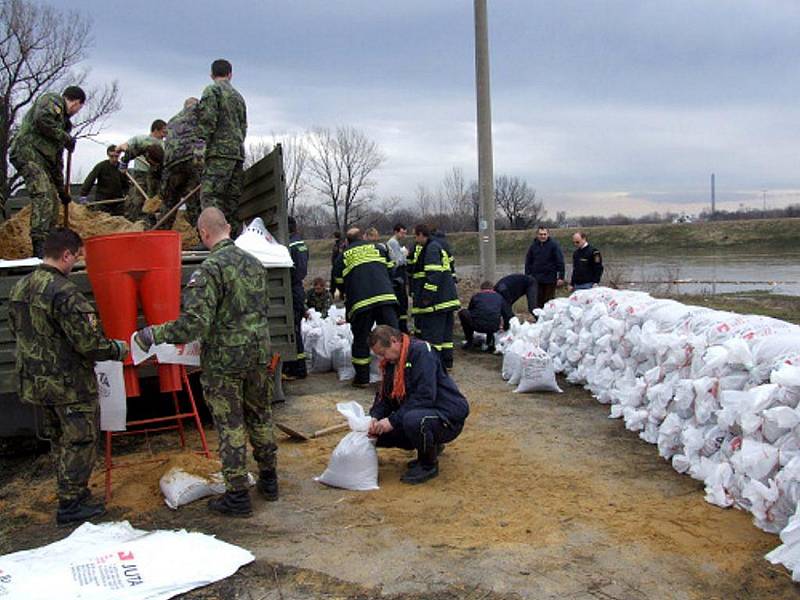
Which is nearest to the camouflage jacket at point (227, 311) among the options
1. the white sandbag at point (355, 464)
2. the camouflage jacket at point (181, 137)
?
the white sandbag at point (355, 464)

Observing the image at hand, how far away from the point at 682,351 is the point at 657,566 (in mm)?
2067

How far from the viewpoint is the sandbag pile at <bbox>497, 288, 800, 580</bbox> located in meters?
3.75

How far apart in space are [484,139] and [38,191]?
6639 mm

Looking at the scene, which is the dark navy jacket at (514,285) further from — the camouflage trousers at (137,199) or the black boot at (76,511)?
the black boot at (76,511)

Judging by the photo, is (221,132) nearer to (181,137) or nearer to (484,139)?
(181,137)

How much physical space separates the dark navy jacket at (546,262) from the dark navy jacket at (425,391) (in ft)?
20.7

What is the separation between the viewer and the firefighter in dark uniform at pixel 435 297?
7.76 metres

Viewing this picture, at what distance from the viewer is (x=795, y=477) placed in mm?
3559

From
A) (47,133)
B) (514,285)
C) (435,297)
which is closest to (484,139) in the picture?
(514,285)

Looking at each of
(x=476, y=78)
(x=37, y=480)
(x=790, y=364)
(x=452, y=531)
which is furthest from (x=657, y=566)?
(x=476, y=78)

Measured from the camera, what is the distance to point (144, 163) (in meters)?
8.50

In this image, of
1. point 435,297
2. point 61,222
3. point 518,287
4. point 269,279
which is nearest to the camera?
point 269,279

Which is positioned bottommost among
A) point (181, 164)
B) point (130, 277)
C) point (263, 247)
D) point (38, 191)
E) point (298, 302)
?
point (298, 302)

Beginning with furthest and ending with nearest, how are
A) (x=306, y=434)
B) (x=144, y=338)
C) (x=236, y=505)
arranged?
(x=306, y=434)
(x=236, y=505)
(x=144, y=338)
